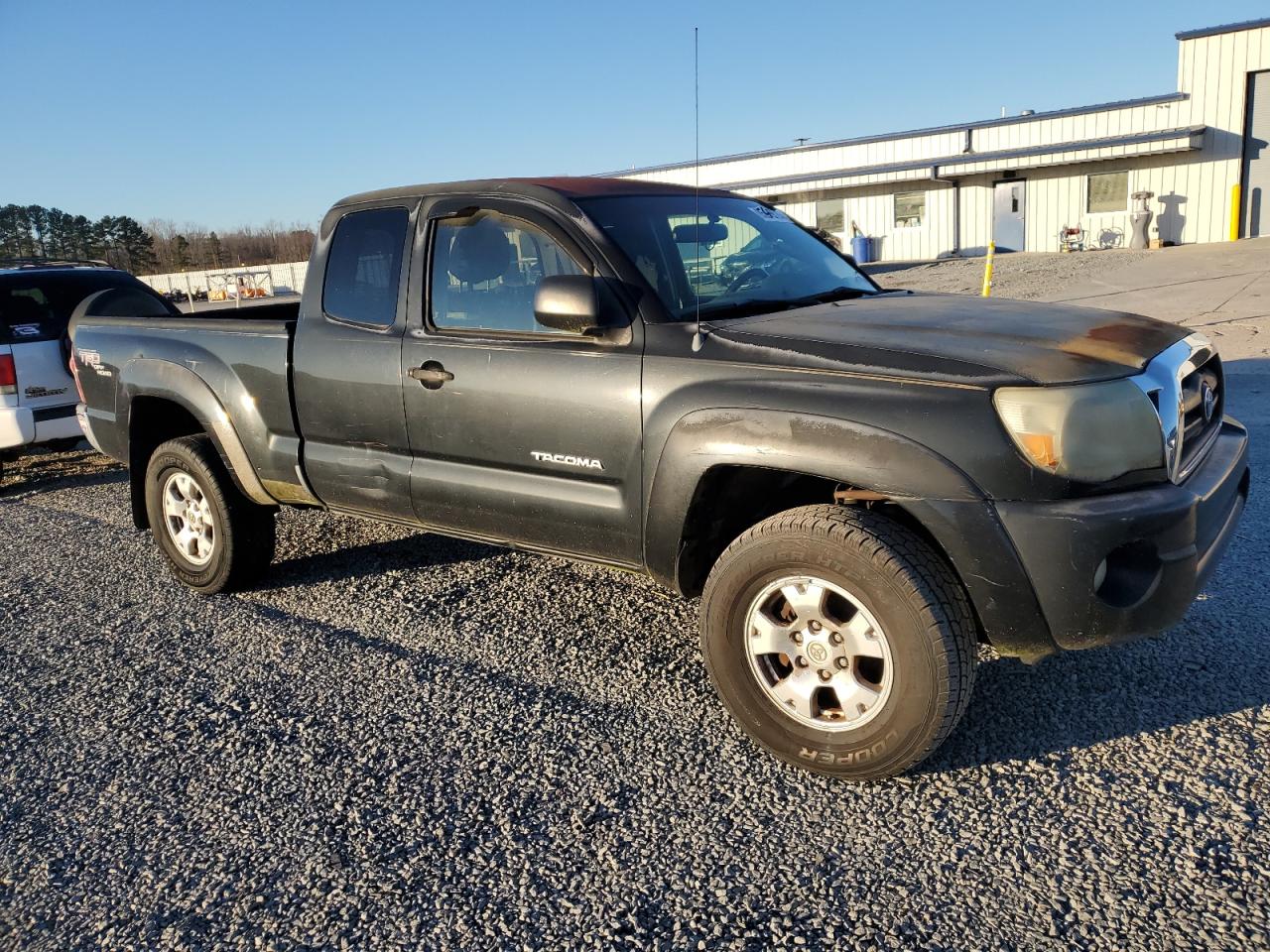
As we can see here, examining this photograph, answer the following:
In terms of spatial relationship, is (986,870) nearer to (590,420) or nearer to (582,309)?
(590,420)

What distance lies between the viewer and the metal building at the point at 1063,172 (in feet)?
86.9

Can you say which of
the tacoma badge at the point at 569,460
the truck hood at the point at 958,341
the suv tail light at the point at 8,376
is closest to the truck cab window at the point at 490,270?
the tacoma badge at the point at 569,460

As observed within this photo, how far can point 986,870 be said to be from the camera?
99.2 inches

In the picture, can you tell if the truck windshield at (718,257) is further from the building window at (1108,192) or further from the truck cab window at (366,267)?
the building window at (1108,192)

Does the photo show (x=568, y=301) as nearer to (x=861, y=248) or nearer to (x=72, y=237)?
(x=861, y=248)

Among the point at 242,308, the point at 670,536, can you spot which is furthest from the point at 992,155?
the point at 670,536

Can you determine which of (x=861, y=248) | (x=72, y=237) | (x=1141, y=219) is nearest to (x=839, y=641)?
(x=1141, y=219)

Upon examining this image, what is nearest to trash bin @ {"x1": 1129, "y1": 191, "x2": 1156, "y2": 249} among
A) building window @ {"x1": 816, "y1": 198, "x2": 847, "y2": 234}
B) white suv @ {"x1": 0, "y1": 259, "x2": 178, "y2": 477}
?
building window @ {"x1": 816, "y1": 198, "x2": 847, "y2": 234}

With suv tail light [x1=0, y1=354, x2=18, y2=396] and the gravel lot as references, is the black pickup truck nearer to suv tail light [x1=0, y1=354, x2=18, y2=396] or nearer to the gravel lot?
the gravel lot

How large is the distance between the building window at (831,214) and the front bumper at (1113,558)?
107ft

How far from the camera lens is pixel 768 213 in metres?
4.57

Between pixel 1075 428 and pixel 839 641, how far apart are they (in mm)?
907

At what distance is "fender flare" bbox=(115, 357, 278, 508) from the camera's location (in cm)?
459

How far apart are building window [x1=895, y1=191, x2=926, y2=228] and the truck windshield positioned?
29.9 metres
